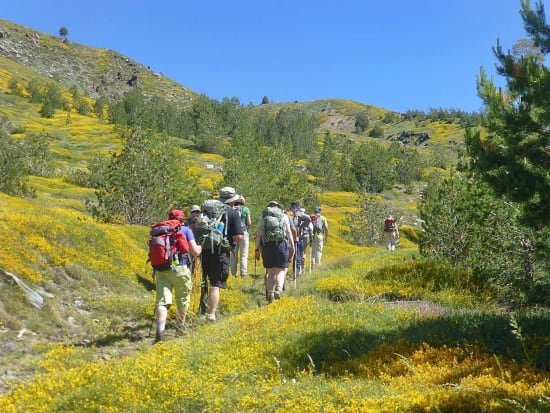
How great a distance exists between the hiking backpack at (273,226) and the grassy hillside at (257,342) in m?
1.62

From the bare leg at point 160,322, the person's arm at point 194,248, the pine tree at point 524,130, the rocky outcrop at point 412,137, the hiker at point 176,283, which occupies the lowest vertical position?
the bare leg at point 160,322

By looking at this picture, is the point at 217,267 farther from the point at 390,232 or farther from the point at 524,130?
the point at 390,232

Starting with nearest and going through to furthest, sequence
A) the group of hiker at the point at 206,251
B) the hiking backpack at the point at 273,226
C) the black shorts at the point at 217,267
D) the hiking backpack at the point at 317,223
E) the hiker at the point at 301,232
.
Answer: the group of hiker at the point at 206,251
the black shorts at the point at 217,267
the hiking backpack at the point at 273,226
the hiker at the point at 301,232
the hiking backpack at the point at 317,223

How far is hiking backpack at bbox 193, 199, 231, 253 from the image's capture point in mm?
→ 9641

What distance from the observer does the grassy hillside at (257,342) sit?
211 inches

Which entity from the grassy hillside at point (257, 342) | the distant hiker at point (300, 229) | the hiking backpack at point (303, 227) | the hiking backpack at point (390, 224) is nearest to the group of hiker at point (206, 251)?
the grassy hillside at point (257, 342)

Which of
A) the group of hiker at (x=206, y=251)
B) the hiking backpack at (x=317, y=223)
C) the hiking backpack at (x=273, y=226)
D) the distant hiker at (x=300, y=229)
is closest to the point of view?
the group of hiker at (x=206, y=251)

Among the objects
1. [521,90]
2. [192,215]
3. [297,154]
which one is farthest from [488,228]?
[297,154]

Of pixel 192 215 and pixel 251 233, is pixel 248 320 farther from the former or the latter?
pixel 251 233

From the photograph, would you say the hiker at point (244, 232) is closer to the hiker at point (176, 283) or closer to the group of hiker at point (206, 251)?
the group of hiker at point (206, 251)

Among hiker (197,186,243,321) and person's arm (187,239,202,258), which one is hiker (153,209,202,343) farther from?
hiker (197,186,243,321)

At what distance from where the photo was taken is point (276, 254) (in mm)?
11234

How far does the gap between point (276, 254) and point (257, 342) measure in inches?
149

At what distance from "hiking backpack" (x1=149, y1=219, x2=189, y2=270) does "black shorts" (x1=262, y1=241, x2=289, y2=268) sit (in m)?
2.88
